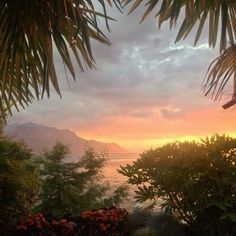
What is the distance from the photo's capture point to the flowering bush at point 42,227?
26.8 ft

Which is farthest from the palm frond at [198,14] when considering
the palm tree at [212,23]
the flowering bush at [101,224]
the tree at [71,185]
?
the tree at [71,185]

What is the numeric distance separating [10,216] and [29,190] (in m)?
0.80

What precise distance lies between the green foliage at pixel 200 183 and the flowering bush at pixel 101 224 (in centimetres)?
78

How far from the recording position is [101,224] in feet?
27.1

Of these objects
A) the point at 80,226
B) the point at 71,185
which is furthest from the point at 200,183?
the point at 71,185

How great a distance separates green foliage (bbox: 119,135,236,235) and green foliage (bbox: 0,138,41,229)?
2680mm

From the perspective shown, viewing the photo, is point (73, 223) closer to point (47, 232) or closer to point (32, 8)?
point (47, 232)

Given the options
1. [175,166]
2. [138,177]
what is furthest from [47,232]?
[175,166]

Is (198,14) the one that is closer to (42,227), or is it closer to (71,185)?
(42,227)

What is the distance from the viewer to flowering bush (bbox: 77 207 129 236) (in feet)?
27.3

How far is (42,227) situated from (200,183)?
→ 3003 millimetres

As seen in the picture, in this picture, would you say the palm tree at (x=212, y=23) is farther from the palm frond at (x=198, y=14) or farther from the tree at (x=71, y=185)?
the tree at (x=71, y=185)

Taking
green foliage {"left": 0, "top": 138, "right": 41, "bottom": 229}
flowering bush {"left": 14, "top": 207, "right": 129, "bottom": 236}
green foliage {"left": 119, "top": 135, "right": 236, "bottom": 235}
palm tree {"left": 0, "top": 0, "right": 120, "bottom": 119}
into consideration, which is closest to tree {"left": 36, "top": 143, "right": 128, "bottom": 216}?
green foliage {"left": 0, "top": 138, "right": 41, "bottom": 229}

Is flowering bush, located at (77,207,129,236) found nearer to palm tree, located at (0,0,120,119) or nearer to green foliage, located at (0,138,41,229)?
green foliage, located at (0,138,41,229)
